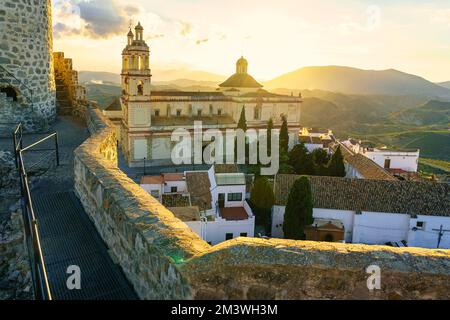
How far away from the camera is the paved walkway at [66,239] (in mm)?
3086

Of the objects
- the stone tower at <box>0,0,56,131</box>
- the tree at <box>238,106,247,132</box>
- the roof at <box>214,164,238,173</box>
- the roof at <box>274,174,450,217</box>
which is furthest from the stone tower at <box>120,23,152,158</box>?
the stone tower at <box>0,0,56,131</box>

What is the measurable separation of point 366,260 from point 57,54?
12.4 meters

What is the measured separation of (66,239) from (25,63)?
495 cm

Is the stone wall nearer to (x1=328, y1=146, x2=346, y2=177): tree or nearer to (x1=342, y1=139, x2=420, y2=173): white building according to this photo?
(x1=328, y1=146, x2=346, y2=177): tree

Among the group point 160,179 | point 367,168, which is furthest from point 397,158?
point 160,179

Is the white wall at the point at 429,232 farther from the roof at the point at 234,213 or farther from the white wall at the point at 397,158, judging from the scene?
the white wall at the point at 397,158

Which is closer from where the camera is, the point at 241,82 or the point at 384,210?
the point at 384,210

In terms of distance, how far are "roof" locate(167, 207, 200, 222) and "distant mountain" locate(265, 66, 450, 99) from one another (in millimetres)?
155102

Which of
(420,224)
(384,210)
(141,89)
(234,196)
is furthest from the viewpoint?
(141,89)

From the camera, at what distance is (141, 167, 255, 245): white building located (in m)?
16.5

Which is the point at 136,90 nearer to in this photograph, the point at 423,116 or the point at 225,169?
the point at 225,169

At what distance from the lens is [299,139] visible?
116 ft

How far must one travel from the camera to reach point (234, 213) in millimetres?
18438
